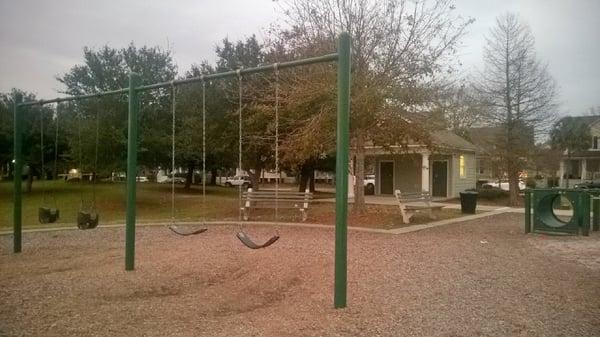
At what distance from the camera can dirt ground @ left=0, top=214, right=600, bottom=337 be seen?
14.9ft

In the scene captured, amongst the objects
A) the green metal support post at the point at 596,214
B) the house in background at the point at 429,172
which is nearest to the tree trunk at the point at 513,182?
the house in background at the point at 429,172

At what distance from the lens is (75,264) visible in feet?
24.9

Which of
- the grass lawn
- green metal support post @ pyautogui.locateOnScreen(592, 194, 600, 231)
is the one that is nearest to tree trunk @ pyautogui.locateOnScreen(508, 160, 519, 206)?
the grass lawn

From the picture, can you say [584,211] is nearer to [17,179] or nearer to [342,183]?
[342,183]

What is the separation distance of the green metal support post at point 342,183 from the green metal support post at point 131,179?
11.1 feet

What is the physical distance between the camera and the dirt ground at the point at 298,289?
179 inches

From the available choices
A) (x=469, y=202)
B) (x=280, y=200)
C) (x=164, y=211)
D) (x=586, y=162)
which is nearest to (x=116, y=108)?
(x=164, y=211)

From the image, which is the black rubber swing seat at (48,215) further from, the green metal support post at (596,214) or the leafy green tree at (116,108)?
the green metal support post at (596,214)

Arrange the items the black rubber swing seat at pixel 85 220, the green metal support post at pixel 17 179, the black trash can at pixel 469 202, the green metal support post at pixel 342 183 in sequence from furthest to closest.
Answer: the black trash can at pixel 469 202 < the green metal support post at pixel 17 179 < the black rubber swing seat at pixel 85 220 < the green metal support post at pixel 342 183

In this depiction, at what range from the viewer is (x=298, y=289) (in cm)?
599

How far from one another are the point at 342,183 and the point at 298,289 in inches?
63.0

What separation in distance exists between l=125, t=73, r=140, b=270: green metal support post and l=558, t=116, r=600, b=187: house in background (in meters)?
35.1

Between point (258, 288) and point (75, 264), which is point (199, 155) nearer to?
point (75, 264)

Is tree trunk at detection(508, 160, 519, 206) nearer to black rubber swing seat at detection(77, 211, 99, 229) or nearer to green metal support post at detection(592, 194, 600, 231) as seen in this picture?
green metal support post at detection(592, 194, 600, 231)
